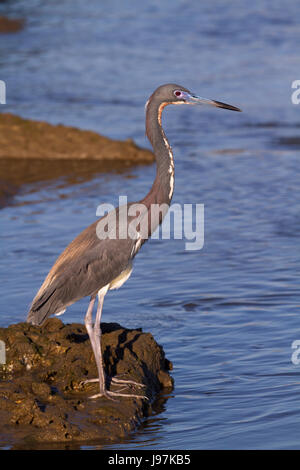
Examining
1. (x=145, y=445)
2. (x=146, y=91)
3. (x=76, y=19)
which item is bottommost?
(x=145, y=445)

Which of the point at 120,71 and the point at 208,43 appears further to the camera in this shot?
the point at 208,43

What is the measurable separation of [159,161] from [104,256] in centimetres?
85

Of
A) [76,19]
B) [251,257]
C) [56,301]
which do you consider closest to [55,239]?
[251,257]

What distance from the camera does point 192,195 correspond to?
12.1m

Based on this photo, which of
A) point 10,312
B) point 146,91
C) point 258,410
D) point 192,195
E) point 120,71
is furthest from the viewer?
point 120,71

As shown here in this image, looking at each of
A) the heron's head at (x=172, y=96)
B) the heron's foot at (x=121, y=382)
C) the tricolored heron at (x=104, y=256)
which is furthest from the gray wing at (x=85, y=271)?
the heron's head at (x=172, y=96)

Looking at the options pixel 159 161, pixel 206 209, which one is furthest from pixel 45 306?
pixel 206 209

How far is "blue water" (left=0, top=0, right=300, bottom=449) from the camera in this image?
6445 millimetres

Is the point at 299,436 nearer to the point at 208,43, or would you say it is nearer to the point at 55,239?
the point at 55,239

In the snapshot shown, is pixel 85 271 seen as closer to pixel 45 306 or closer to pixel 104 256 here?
pixel 104 256

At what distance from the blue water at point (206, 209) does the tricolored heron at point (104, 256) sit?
96 centimetres

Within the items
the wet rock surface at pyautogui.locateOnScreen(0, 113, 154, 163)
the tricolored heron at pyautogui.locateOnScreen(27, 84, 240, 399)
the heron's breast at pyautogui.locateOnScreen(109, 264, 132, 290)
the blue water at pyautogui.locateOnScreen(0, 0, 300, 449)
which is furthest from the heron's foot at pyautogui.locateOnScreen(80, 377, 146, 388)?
the wet rock surface at pyautogui.locateOnScreen(0, 113, 154, 163)

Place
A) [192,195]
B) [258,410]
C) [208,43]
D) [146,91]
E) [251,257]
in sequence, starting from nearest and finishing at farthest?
1. [258,410]
2. [251,257]
3. [192,195]
4. [146,91]
5. [208,43]

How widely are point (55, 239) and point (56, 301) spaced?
3.92 metres
